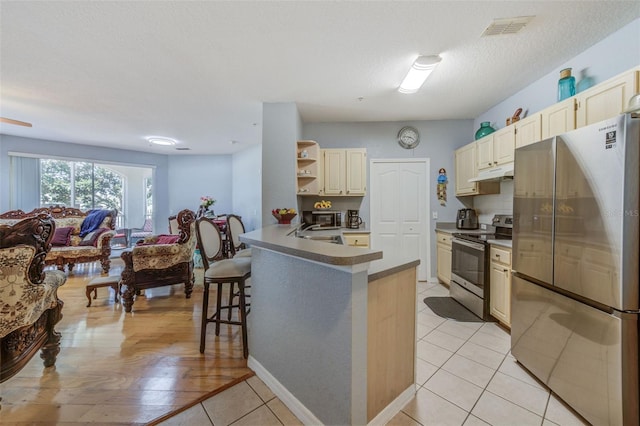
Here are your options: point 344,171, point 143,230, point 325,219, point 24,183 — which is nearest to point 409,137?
point 344,171

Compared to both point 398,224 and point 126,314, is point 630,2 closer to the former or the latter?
point 398,224

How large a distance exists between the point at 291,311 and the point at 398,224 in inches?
117

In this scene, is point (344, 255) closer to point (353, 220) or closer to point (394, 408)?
point (394, 408)

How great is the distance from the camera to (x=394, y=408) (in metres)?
1.45

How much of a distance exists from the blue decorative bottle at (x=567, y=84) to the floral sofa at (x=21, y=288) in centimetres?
414

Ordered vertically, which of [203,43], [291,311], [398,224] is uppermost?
[203,43]

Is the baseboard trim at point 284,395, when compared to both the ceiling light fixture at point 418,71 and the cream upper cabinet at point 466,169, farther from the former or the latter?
the cream upper cabinet at point 466,169

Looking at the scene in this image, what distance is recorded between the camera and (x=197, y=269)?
480cm

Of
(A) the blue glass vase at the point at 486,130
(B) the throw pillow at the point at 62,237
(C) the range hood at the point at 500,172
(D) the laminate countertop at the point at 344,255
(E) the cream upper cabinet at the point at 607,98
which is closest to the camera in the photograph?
(D) the laminate countertop at the point at 344,255

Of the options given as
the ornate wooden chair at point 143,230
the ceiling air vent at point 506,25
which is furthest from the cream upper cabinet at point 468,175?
the ornate wooden chair at point 143,230

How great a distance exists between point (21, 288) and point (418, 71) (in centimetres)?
335

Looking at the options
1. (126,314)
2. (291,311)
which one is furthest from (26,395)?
(291,311)

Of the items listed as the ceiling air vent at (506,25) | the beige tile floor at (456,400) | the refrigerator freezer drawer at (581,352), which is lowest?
the beige tile floor at (456,400)

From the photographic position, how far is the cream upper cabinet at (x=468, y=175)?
334 centimetres
